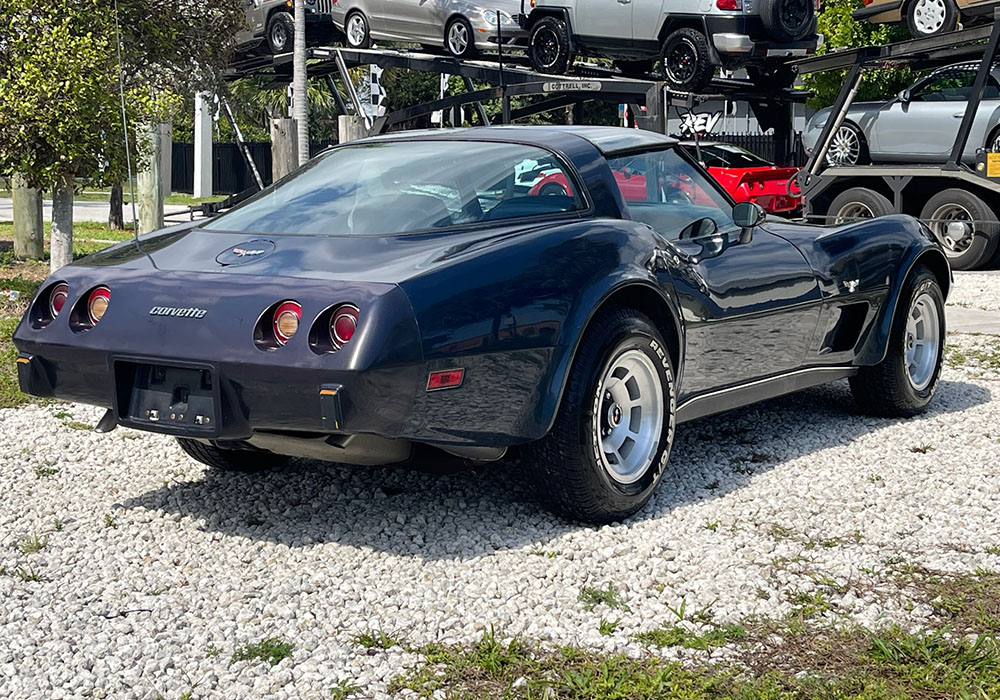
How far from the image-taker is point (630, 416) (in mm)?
4816

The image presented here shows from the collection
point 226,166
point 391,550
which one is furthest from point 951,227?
point 226,166

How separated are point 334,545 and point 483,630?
949 mm

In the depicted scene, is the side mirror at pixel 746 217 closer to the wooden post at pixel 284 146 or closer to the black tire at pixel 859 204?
the black tire at pixel 859 204

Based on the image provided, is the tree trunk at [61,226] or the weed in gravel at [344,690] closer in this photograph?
the weed in gravel at [344,690]

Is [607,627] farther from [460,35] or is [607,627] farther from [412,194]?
[460,35]

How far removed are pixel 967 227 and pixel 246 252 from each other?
1221 cm

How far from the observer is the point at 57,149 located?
1044 centimetres

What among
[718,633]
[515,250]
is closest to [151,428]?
[515,250]

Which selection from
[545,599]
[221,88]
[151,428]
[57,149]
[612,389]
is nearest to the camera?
[545,599]

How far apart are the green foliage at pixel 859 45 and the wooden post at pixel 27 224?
14.7m

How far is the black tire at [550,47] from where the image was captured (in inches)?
691

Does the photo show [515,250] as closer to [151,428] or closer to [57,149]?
[151,428]

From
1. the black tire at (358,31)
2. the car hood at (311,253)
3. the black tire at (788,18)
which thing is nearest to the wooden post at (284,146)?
the black tire at (358,31)

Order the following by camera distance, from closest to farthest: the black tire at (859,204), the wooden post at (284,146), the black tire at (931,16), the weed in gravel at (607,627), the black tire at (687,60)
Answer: the weed in gravel at (607,627) → the black tire at (859,204) → the black tire at (931,16) → the wooden post at (284,146) → the black tire at (687,60)
